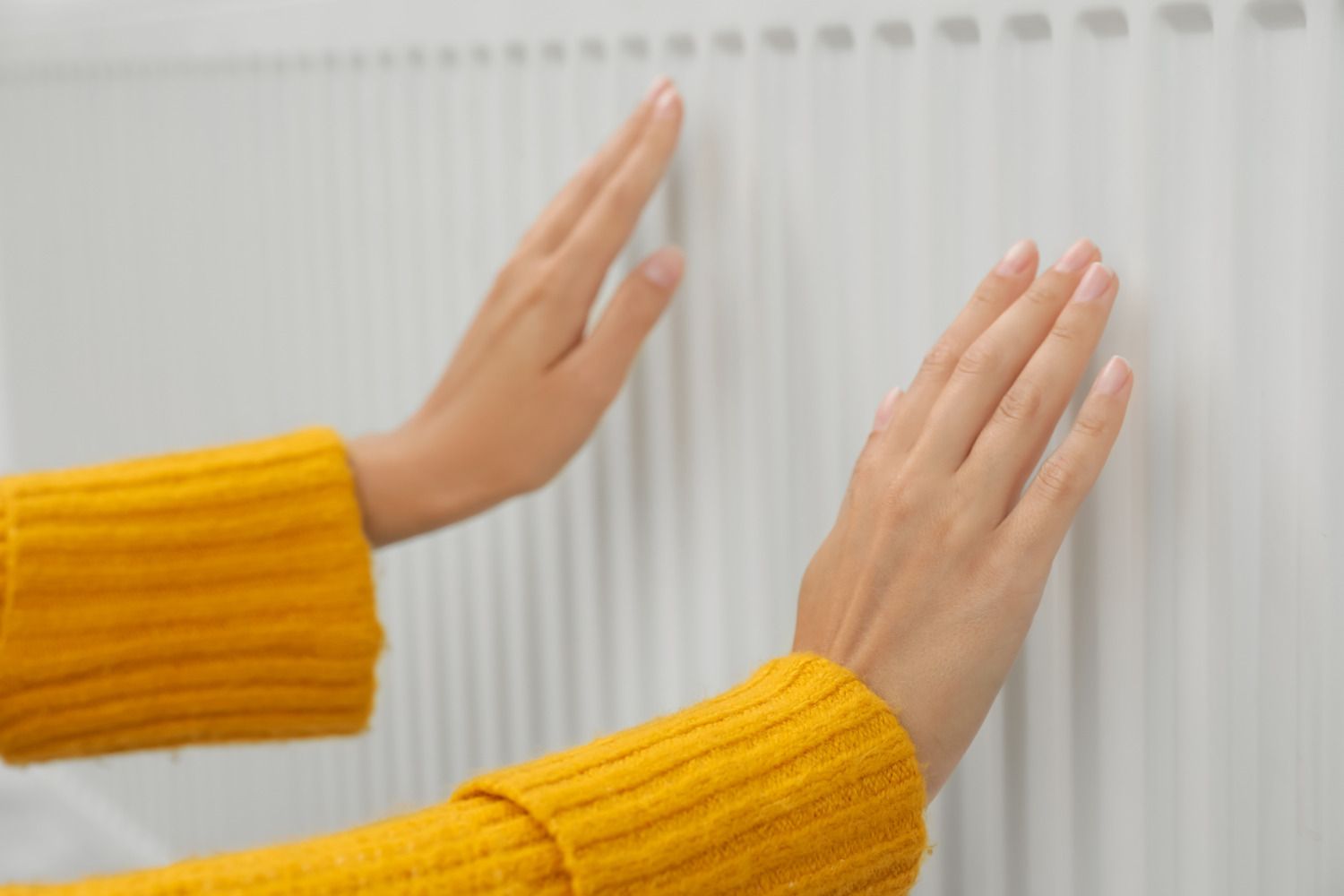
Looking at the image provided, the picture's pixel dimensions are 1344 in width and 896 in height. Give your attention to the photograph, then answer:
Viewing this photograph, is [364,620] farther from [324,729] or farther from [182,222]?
[182,222]

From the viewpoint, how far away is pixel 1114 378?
0.52 metres

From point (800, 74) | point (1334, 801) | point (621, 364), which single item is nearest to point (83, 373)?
point (621, 364)

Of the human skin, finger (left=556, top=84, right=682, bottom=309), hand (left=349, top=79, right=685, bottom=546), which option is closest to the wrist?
hand (left=349, top=79, right=685, bottom=546)

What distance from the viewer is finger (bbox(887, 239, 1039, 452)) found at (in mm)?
544

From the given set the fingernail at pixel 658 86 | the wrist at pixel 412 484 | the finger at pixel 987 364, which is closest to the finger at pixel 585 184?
the fingernail at pixel 658 86

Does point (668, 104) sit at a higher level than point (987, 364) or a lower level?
higher

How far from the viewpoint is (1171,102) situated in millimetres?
503

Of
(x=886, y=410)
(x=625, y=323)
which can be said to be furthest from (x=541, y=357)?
(x=886, y=410)

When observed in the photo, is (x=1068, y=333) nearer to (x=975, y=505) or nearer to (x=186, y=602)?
(x=975, y=505)

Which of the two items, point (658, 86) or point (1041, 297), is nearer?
point (1041, 297)

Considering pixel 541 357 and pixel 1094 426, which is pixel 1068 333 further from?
pixel 541 357

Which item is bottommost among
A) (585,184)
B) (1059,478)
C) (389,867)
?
(389,867)

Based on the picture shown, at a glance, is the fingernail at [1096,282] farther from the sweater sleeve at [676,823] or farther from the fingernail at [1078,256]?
the sweater sleeve at [676,823]

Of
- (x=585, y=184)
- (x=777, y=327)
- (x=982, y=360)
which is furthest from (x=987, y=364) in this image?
(x=585, y=184)
